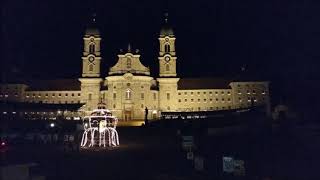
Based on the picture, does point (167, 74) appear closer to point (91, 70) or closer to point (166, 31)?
point (166, 31)

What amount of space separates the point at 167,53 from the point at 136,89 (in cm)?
839

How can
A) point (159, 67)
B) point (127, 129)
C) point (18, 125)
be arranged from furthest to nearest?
point (159, 67) → point (127, 129) → point (18, 125)

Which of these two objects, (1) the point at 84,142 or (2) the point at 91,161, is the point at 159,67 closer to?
(1) the point at 84,142

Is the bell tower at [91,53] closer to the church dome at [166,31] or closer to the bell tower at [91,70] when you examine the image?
the bell tower at [91,70]

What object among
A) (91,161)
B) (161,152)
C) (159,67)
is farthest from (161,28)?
(91,161)

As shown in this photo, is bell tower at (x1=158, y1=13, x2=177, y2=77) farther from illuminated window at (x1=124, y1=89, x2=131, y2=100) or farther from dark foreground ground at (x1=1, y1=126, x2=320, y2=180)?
dark foreground ground at (x1=1, y1=126, x2=320, y2=180)

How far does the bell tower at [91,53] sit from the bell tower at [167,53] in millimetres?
9222

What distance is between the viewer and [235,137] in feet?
132

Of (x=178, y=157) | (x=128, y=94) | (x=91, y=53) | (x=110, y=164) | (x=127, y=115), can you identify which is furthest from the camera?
(x=91, y=53)

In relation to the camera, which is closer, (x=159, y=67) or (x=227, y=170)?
(x=227, y=170)

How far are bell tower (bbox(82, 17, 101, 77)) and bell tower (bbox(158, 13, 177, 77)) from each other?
30.3ft

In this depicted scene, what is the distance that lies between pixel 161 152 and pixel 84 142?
9.19 metres

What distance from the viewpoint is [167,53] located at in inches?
2874

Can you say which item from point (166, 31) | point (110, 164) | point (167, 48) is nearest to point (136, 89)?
point (167, 48)
